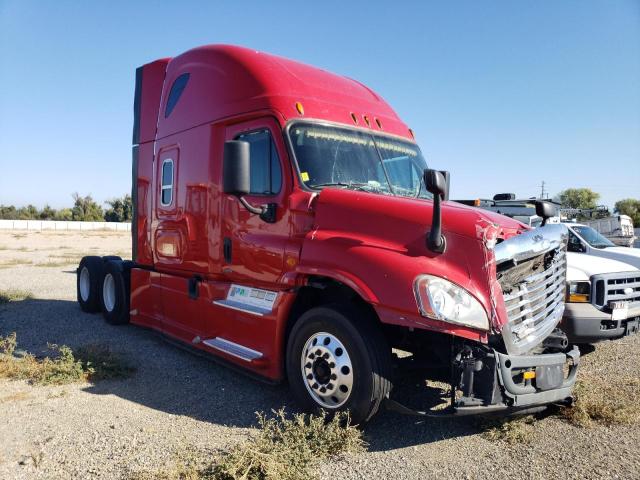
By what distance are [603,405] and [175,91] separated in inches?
242

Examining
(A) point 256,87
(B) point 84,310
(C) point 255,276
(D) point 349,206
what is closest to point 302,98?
(A) point 256,87

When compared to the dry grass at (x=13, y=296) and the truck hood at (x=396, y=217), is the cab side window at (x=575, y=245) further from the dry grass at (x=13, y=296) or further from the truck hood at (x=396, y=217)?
the dry grass at (x=13, y=296)

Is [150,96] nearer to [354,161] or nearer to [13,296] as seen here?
[354,161]

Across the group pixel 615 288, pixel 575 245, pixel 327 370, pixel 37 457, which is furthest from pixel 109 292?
pixel 575 245

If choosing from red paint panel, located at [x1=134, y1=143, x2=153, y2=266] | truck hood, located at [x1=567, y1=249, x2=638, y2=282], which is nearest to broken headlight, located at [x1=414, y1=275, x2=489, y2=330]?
Answer: truck hood, located at [x1=567, y1=249, x2=638, y2=282]

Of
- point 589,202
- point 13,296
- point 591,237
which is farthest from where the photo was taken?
point 589,202

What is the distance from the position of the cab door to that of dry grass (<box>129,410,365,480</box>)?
147cm

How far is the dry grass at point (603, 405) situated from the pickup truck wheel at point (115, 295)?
20.8ft

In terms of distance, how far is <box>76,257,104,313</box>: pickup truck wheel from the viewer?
9.14 m

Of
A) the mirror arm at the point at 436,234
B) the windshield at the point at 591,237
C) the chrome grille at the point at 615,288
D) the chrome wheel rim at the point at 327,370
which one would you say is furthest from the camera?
the windshield at the point at 591,237

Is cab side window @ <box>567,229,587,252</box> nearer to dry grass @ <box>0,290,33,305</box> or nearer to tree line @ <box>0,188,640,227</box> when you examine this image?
dry grass @ <box>0,290,33,305</box>

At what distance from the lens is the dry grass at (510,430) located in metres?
4.26

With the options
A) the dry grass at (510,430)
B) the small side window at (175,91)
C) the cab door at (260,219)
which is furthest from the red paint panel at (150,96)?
the dry grass at (510,430)

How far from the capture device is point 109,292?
8.77m
